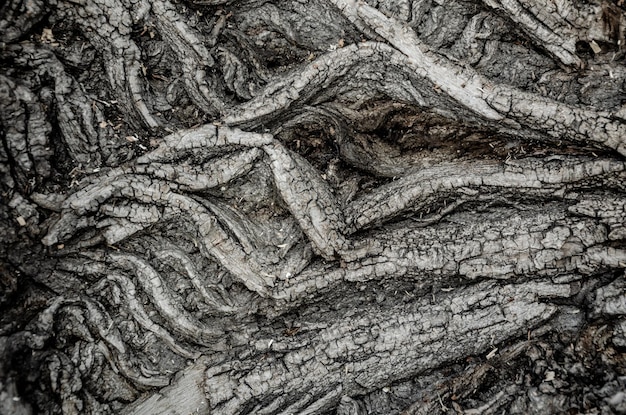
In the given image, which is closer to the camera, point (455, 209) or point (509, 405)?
point (509, 405)

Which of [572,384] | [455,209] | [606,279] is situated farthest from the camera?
[455,209]

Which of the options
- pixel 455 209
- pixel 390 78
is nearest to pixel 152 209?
pixel 390 78

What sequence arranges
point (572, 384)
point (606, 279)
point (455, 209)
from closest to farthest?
1. point (572, 384)
2. point (606, 279)
3. point (455, 209)

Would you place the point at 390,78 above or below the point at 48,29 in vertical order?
below

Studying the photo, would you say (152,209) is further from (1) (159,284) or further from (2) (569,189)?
(2) (569,189)

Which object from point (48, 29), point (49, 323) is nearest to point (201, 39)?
point (48, 29)

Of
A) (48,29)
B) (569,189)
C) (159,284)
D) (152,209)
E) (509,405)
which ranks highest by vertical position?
(48,29)
